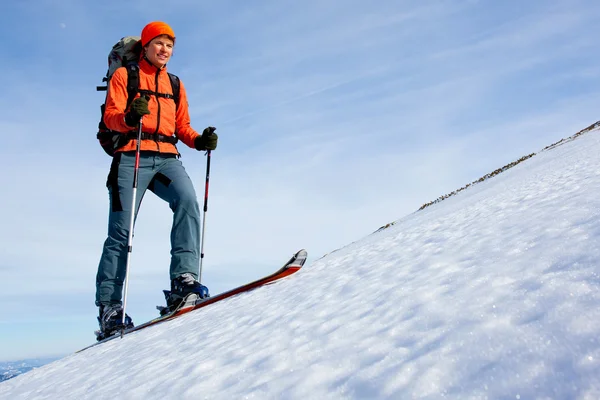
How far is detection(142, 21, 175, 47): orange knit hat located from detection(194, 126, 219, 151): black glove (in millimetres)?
1177

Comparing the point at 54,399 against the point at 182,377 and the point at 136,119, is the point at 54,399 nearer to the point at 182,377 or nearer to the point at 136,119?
the point at 182,377

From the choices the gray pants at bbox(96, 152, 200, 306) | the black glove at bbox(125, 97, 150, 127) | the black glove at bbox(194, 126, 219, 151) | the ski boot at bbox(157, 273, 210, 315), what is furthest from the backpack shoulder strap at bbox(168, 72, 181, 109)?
the ski boot at bbox(157, 273, 210, 315)

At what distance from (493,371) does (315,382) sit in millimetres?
673

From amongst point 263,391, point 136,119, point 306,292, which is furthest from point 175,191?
point 263,391

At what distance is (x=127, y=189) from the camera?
208 inches

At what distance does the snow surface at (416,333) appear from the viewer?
1491 millimetres

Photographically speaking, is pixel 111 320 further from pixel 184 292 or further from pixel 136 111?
pixel 136 111

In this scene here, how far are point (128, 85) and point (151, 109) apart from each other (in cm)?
35

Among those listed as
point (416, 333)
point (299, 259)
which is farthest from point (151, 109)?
point (416, 333)

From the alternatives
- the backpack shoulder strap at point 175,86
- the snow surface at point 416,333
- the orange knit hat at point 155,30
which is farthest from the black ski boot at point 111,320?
the orange knit hat at point 155,30

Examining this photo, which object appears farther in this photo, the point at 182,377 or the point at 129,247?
the point at 129,247

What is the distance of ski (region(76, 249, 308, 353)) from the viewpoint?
4789 mm

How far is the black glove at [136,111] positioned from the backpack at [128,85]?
381 millimetres

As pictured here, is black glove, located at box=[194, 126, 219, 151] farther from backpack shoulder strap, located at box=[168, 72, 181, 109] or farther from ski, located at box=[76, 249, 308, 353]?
ski, located at box=[76, 249, 308, 353]
